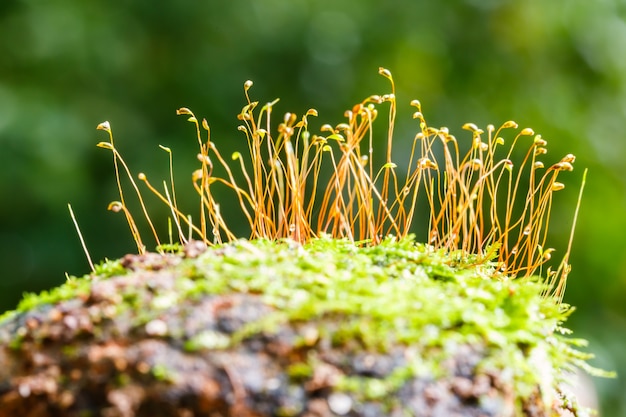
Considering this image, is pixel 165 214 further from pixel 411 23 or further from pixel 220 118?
pixel 411 23

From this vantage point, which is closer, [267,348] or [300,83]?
[267,348]

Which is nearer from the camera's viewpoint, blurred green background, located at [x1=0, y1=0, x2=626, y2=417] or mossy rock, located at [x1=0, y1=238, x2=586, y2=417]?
mossy rock, located at [x1=0, y1=238, x2=586, y2=417]

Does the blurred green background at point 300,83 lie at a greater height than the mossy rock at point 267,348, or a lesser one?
lesser

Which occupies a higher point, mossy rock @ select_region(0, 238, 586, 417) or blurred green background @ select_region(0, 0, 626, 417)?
mossy rock @ select_region(0, 238, 586, 417)

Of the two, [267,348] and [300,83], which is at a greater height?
[267,348]
